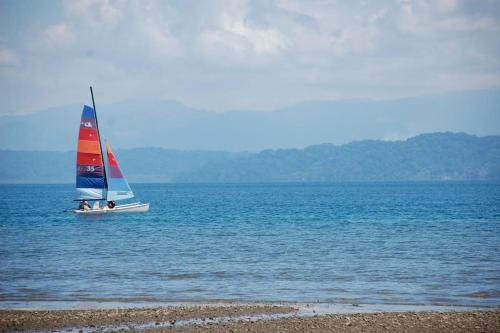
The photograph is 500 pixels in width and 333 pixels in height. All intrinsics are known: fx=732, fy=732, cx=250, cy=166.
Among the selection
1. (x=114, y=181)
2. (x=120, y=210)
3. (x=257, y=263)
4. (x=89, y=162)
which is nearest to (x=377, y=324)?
(x=257, y=263)

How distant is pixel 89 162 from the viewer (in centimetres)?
7644

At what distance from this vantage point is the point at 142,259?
39.8m

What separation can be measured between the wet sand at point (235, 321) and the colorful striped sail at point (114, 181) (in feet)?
180

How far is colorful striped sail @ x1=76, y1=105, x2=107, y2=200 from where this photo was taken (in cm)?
7512

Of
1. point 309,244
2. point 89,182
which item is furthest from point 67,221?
point 309,244

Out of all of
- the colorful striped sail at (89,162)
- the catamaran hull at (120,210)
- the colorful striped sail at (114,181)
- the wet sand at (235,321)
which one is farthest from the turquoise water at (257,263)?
the colorful striped sail at (114,181)

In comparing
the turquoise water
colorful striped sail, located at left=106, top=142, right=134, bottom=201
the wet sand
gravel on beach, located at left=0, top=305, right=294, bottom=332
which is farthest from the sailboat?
the wet sand

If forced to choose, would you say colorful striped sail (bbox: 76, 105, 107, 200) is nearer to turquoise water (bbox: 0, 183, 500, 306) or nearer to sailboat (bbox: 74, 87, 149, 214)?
sailboat (bbox: 74, 87, 149, 214)

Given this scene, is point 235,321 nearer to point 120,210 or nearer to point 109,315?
point 109,315

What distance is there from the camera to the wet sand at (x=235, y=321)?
69.3 ft

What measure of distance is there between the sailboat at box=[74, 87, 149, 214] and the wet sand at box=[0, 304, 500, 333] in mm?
51276

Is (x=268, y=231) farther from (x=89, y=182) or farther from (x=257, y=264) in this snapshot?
(x=89, y=182)

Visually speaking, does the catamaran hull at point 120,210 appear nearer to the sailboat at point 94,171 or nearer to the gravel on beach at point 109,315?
the sailboat at point 94,171

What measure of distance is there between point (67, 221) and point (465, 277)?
51.7 meters
